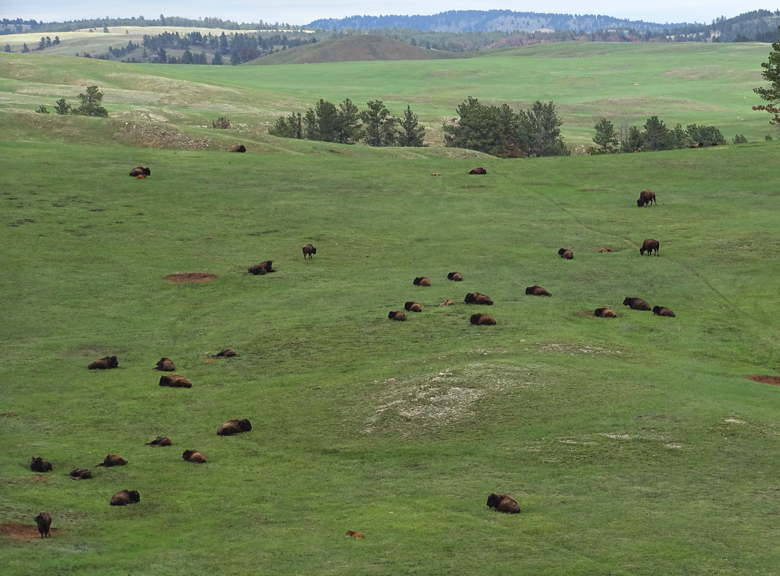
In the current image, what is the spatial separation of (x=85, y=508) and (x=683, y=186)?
6121cm

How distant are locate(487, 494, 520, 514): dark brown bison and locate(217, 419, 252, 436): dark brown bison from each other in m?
9.84

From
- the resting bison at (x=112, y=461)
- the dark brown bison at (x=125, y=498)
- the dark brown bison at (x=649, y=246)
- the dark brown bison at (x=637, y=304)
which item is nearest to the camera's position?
the dark brown bison at (x=125, y=498)

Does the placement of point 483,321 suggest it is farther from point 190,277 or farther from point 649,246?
point 649,246

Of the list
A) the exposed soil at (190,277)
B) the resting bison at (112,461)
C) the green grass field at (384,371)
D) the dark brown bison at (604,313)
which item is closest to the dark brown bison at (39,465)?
the green grass field at (384,371)

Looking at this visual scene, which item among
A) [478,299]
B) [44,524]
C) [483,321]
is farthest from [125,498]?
[478,299]

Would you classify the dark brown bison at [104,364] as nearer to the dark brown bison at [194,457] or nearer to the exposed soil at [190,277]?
the dark brown bison at [194,457]

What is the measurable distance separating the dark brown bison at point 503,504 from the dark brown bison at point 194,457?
27.2ft

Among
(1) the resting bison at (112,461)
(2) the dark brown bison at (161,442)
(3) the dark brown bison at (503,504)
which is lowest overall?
A: (2) the dark brown bison at (161,442)

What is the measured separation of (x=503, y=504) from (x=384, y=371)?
13.7 meters

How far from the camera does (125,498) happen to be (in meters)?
26.2

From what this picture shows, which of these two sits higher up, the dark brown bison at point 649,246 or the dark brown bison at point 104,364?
the dark brown bison at point 649,246

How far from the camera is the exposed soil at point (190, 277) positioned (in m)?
55.4

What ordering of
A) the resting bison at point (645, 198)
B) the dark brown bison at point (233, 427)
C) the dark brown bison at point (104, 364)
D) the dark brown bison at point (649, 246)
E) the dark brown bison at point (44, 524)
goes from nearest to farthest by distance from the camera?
the dark brown bison at point (44, 524), the dark brown bison at point (233, 427), the dark brown bison at point (104, 364), the dark brown bison at point (649, 246), the resting bison at point (645, 198)

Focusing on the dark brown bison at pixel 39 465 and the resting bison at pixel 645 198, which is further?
the resting bison at pixel 645 198
